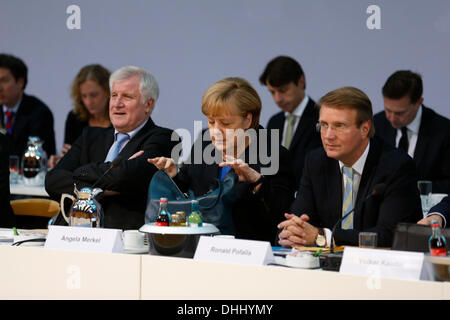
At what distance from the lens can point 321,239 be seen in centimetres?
259

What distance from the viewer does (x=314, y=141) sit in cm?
502

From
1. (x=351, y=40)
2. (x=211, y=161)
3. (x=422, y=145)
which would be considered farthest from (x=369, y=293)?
(x=351, y=40)

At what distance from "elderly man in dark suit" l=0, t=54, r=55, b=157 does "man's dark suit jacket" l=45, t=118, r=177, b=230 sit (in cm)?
246

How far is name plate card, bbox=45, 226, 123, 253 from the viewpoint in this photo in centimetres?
227

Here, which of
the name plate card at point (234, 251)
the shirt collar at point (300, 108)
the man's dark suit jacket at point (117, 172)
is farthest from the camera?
the shirt collar at point (300, 108)

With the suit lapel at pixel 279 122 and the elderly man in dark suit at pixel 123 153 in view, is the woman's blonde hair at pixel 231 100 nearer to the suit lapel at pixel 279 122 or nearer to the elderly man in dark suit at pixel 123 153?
the elderly man in dark suit at pixel 123 153

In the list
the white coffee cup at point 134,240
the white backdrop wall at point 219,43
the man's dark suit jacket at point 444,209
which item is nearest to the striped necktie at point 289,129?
the white backdrop wall at point 219,43

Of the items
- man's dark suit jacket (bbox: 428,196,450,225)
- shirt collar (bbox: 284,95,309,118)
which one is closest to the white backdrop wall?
shirt collar (bbox: 284,95,309,118)

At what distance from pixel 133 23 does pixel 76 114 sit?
86 centimetres

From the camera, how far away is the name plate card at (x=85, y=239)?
2273mm

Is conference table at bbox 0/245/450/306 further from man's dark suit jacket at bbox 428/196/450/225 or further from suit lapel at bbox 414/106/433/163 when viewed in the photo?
suit lapel at bbox 414/106/433/163

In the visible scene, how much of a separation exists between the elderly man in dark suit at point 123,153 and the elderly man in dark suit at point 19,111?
8.04 feet
